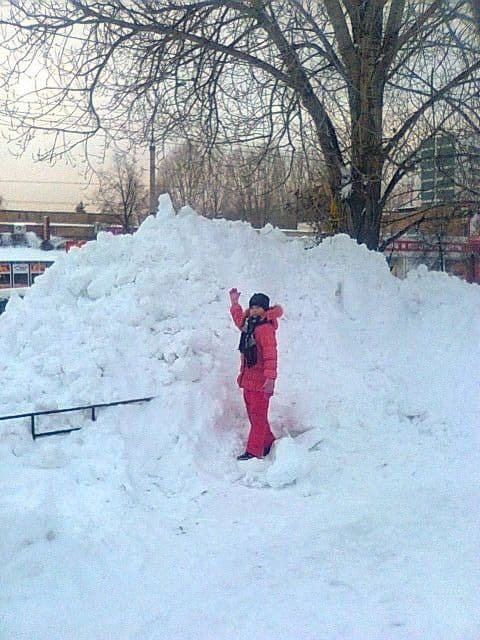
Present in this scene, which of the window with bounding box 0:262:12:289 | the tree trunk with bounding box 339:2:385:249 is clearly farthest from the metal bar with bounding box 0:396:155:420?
the window with bounding box 0:262:12:289

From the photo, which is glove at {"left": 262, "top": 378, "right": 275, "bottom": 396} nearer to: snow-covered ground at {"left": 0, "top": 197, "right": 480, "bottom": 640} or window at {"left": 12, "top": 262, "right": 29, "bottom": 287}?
snow-covered ground at {"left": 0, "top": 197, "right": 480, "bottom": 640}

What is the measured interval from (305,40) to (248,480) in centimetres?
663

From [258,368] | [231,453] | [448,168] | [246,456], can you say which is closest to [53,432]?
[231,453]

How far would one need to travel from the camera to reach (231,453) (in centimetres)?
578

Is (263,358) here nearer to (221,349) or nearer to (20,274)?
(221,349)

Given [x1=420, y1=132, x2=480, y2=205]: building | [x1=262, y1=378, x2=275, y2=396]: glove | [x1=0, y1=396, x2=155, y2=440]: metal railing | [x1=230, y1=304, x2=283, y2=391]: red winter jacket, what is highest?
[x1=420, y1=132, x2=480, y2=205]: building

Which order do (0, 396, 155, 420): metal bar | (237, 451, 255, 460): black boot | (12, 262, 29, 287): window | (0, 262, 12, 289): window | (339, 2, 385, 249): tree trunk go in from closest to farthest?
(0, 396, 155, 420): metal bar, (237, 451, 255, 460): black boot, (339, 2, 385, 249): tree trunk, (0, 262, 12, 289): window, (12, 262, 29, 287): window

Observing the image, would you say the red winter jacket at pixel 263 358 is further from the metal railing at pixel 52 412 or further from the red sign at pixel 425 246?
the red sign at pixel 425 246

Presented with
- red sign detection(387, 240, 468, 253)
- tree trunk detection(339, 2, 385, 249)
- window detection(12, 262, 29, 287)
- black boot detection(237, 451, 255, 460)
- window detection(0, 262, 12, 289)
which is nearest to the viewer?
black boot detection(237, 451, 255, 460)

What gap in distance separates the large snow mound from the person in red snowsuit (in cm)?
27

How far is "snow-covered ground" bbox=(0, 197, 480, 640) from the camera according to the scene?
362 centimetres

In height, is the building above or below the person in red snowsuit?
above

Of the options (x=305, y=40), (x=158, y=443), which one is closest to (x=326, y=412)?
(x=158, y=443)

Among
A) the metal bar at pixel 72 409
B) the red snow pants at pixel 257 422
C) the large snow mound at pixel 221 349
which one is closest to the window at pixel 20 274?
the large snow mound at pixel 221 349
